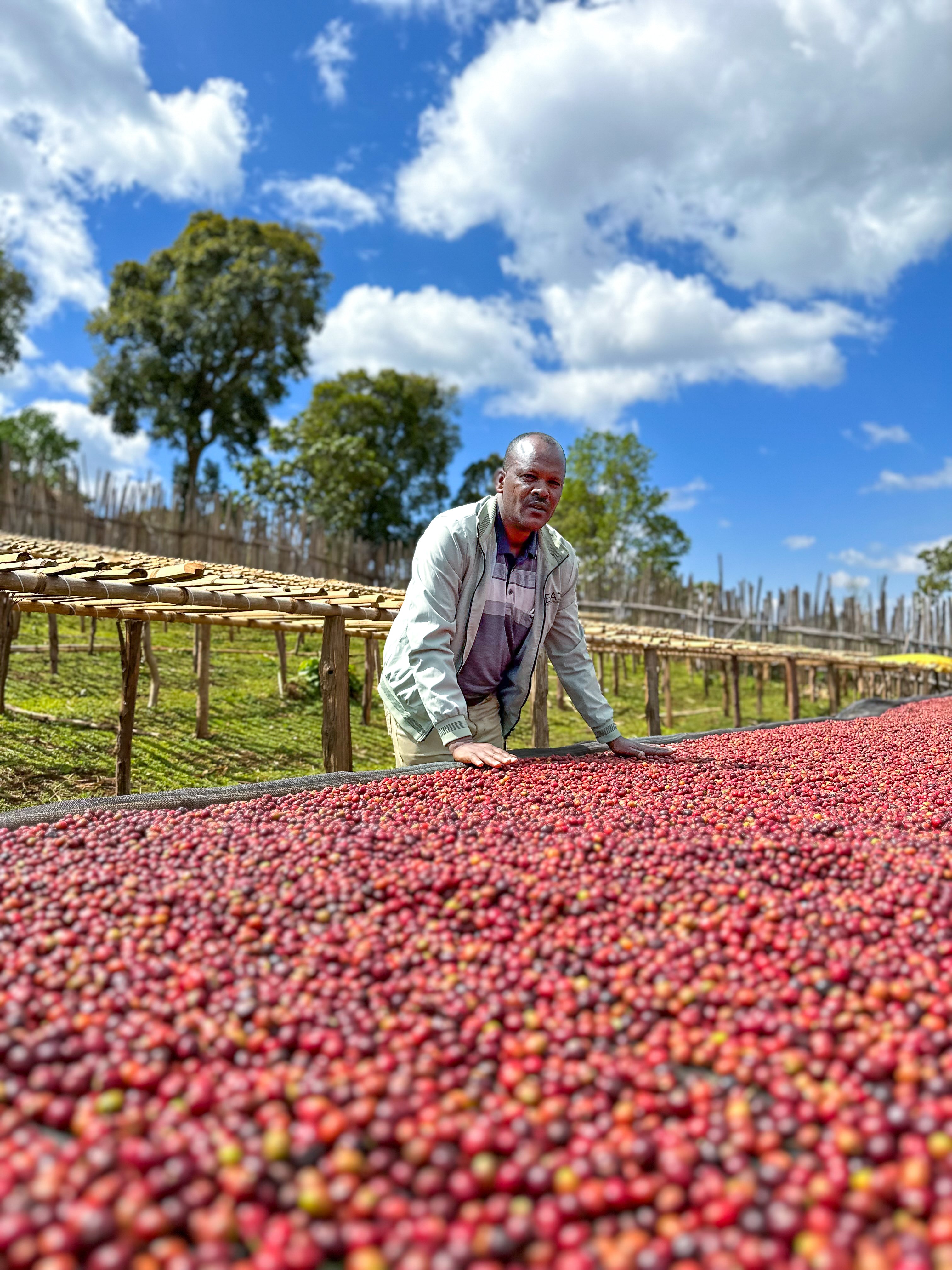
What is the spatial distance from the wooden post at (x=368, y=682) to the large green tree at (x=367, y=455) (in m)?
14.0

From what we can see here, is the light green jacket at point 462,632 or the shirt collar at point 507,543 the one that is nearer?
the light green jacket at point 462,632

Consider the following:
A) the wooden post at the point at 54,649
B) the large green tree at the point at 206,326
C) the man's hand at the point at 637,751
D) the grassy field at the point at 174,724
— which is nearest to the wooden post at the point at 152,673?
the grassy field at the point at 174,724

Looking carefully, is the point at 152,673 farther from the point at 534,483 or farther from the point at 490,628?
the point at 534,483

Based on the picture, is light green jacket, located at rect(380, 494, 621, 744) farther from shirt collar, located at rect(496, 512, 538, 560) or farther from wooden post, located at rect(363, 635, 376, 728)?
wooden post, located at rect(363, 635, 376, 728)

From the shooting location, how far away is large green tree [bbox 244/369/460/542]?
2264cm

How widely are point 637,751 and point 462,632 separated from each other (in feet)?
2.77

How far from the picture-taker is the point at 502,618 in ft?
9.89

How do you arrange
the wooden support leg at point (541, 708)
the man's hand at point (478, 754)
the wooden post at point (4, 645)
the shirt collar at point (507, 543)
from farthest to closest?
the wooden support leg at point (541, 708), the wooden post at point (4, 645), the shirt collar at point (507, 543), the man's hand at point (478, 754)

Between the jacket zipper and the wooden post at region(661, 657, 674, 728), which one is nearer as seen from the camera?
the jacket zipper

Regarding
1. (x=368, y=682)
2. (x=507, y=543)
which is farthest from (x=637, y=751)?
(x=368, y=682)

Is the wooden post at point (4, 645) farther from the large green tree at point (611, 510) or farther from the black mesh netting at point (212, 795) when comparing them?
the large green tree at point (611, 510)

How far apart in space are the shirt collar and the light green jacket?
53mm

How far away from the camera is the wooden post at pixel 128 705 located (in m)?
4.30

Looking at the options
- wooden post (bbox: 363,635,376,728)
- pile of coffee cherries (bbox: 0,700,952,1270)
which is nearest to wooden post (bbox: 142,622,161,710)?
wooden post (bbox: 363,635,376,728)
